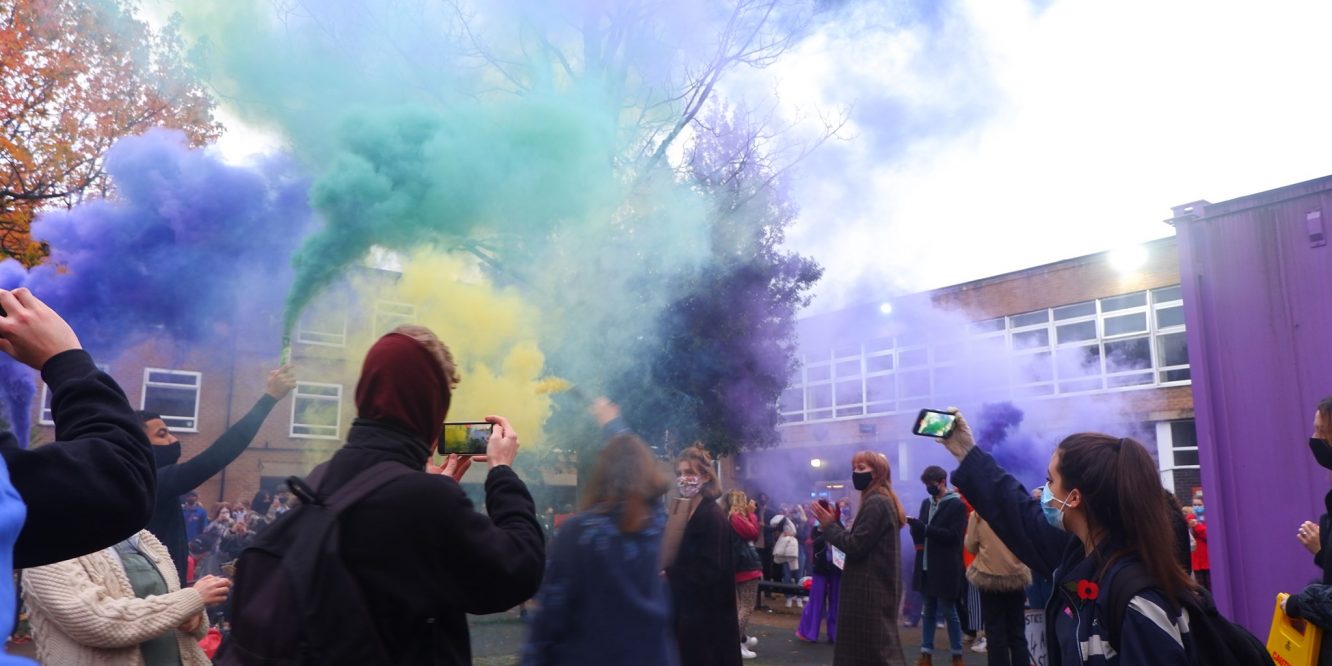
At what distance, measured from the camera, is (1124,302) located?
77.6 feet

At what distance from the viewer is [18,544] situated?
136 cm

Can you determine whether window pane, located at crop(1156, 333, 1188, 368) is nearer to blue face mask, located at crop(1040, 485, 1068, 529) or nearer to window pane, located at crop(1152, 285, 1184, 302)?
window pane, located at crop(1152, 285, 1184, 302)

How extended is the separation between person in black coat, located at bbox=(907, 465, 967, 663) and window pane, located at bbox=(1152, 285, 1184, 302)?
16.5 meters

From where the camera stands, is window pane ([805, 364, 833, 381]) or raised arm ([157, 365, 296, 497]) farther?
window pane ([805, 364, 833, 381])

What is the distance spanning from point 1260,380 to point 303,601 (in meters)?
7.24

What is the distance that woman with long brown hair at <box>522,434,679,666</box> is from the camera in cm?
329

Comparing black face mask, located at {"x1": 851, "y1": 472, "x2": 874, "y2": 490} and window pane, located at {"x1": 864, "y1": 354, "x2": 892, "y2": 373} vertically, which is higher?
window pane, located at {"x1": 864, "y1": 354, "x2": 892, "y2": 373}

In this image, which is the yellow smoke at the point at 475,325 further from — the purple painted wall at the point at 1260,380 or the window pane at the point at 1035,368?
the window pane at the point at 1035,368

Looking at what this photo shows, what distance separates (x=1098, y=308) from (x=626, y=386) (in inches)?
601

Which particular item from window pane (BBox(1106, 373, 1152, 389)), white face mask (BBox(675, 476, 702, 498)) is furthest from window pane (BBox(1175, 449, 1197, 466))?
white face mask (BBox(675, 476, 702, 498))

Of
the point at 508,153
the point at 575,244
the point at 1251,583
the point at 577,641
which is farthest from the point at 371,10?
the point at 1251,583

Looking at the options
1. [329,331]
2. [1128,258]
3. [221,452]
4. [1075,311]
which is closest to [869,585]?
[221,452]

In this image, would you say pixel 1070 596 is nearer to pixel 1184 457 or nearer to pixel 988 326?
pixel 988 326

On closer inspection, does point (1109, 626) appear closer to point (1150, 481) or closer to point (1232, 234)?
point (1150, 481)
